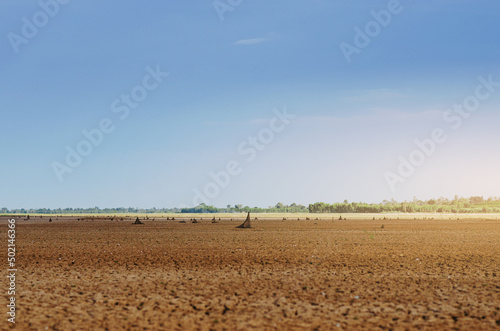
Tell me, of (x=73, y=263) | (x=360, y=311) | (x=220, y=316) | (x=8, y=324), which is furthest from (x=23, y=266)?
(x=360, y=311)

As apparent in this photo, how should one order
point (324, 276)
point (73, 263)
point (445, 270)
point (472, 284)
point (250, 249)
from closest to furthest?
point (472, 284) < point (324, 276) < point (445, 270) < point (73, 263) < point (250, 249)

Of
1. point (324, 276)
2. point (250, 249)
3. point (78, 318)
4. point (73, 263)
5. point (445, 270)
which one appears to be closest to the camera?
point (78, 318)

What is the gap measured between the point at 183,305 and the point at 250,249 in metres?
14.8

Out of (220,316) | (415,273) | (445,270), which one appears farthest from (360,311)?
(445,270)

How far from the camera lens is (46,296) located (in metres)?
13.6

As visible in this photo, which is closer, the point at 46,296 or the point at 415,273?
the point at 46,296

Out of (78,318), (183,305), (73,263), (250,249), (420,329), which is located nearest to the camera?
(420,329)

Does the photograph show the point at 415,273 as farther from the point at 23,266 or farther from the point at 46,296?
the point at 23,266

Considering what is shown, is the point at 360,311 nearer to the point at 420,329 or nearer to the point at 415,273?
the point at 420,329

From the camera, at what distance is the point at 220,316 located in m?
11.2

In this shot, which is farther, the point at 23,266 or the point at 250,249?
the point at 250,249

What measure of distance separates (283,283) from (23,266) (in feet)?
37.7

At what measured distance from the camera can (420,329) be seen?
10164mm

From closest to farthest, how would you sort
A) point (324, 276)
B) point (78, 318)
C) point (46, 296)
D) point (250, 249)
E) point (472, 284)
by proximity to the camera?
point (78, 318), point (46, 296), point (472, 284), point (324, 276), point (250, 249)
